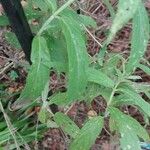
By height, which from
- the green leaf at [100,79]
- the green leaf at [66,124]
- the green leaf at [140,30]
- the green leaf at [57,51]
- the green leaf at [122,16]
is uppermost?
the green leaf at [122,16]

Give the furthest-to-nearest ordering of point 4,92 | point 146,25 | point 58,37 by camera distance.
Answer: point 4,92 → point 58,37 → point 146,25

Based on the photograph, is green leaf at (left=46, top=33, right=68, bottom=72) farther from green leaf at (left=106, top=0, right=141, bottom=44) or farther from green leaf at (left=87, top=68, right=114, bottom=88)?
green leaf at (left=106, top=0, right=141, bottom=44)

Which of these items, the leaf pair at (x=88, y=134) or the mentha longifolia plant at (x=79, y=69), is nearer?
the mentha longifolia plant at (x=79, y=69)

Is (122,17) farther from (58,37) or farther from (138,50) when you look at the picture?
(58,37)

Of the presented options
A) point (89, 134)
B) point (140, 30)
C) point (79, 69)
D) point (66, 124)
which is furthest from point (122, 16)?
point (66, 124)

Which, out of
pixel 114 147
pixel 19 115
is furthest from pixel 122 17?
pixel 19 115

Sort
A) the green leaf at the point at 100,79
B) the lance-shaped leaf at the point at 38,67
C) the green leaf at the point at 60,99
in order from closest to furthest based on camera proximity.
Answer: the lance-shaped leaf at the point at 38,67 → the green leaf at the point at 100,79 → the green leaf at the point at 60,99

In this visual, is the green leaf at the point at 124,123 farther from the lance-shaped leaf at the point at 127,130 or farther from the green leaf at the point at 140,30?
the green leaf at the point at 140,30

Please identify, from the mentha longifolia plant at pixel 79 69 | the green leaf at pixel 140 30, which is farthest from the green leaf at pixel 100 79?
the green leaf at pixel 140 30

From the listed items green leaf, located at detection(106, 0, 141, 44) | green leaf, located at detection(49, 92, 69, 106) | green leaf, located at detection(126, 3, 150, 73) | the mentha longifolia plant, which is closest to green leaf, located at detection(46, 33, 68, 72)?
the mentha longifolia plant
